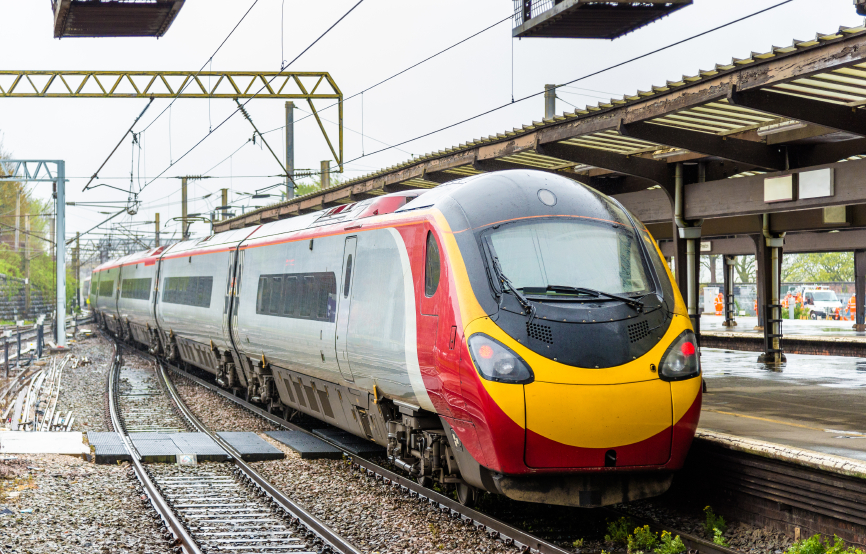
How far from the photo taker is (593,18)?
1040 cm

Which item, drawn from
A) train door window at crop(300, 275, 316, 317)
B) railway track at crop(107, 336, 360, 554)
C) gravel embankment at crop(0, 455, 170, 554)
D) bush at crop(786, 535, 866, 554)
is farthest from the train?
gravel embankment at crop(0, 455, 170, 554)

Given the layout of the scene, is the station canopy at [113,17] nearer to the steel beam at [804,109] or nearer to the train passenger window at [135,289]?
the steel beam at [804,109]

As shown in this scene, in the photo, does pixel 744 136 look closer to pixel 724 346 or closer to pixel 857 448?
pixel 857 448

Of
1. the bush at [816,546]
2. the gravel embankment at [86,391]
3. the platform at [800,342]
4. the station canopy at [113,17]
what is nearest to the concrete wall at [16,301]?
the gravel embankment at [86,391]

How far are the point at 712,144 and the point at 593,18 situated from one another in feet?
6.73

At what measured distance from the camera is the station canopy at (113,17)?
1016 cm

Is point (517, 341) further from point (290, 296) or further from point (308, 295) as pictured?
point (290, 296)

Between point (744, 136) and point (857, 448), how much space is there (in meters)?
5.29

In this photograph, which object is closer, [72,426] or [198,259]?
[72,426]

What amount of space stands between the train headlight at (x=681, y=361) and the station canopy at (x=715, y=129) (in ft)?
8.20

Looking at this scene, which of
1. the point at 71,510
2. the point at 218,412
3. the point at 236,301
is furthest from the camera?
the point at 218,412

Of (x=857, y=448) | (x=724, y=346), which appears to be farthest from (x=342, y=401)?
(x=724, y=346)

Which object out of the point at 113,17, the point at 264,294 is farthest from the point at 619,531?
the point at 113,17

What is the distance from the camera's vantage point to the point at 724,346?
21391mm
